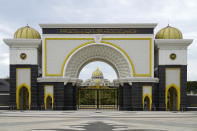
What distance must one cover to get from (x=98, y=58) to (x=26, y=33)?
9496mm

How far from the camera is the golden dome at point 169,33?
36.3 m

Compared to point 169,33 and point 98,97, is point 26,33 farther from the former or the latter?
point 169,33

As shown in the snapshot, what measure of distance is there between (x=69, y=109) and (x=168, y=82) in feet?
40.5

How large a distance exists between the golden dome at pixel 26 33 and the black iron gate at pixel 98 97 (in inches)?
350

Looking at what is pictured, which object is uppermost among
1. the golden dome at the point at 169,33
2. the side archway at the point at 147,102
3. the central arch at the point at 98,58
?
the golden dome at the point at 169,33

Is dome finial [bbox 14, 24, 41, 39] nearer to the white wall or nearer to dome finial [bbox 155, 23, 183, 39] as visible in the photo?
the white wall

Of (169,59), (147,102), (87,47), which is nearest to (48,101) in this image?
(87,47)

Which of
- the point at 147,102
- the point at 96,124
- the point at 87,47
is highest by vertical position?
the point at 87,47

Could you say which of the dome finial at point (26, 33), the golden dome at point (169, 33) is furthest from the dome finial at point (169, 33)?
the dome finial at point (26, 33)

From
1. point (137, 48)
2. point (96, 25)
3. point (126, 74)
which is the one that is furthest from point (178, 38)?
point (96, 25)

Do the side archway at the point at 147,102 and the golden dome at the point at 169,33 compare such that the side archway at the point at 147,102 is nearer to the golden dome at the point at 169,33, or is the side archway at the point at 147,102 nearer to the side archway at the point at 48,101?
the golden dome at the point at 169,33

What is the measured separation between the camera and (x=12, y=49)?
3606 centimetres

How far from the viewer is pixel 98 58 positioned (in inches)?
1492

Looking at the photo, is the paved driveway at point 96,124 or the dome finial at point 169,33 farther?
the dome finial at point 169,33
